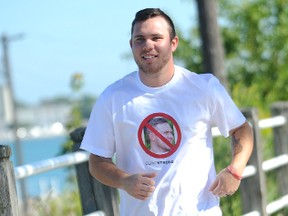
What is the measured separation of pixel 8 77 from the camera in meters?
44.2

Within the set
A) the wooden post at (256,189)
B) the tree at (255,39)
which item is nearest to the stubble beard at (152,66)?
Answer: the wooden post at (256,189)

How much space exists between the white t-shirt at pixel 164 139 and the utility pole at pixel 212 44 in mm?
6400

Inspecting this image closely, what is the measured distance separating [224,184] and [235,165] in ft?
0.42

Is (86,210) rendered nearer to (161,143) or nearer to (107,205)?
(107,205)

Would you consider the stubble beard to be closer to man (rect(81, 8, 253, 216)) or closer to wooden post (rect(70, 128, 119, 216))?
man (rect(81, 8, 253, 216))

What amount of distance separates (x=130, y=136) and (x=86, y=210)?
157 cm

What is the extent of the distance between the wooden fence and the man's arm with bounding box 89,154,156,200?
36 centimetres

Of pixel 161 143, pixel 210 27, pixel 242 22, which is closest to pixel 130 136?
pixel 161 143

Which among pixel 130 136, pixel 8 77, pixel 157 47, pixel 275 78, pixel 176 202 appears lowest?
pixel 8 77

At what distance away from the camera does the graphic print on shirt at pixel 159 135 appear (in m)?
4.29

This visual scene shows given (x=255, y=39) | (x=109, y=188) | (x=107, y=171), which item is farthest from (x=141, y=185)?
(x=255, y=39)

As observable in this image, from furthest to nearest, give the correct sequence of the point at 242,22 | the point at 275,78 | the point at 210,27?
the point at 242,22
the point at 275,78
the point at 210,27

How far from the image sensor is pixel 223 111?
4477 mm

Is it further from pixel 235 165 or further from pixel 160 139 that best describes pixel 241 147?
pixel 160 139
